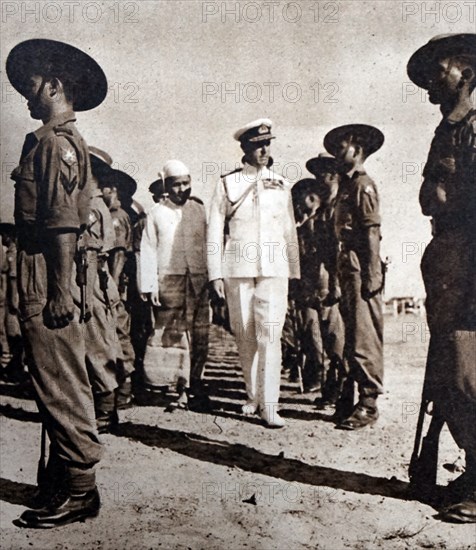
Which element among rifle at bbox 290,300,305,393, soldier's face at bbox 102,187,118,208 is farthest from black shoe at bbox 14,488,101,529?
soldier's face at bbox 102,187,118,208

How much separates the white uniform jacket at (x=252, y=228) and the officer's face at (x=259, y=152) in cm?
4

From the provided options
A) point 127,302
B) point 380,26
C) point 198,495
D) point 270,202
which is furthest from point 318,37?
point 198,495

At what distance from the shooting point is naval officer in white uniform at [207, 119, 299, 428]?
3129 mm

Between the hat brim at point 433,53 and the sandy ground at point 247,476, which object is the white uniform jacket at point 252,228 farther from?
the hat brim at point 433,53

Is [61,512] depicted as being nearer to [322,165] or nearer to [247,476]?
[247,476]

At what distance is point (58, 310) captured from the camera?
2.85 metres

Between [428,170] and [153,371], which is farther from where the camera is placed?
[153,371]

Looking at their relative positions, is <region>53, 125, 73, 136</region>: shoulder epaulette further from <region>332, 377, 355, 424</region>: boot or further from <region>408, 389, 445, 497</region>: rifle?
<region>408, 389, 445, 497</region>: rifle

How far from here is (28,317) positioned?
2.86 metres

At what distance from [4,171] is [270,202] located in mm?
1304

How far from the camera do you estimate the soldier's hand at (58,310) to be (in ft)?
9.34

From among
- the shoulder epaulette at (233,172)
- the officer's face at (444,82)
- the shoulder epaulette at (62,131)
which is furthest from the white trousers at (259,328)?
the officer's face at (444,82)

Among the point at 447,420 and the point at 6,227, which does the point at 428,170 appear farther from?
the point at 6,227

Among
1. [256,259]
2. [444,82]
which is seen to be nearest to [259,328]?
[256,259]
